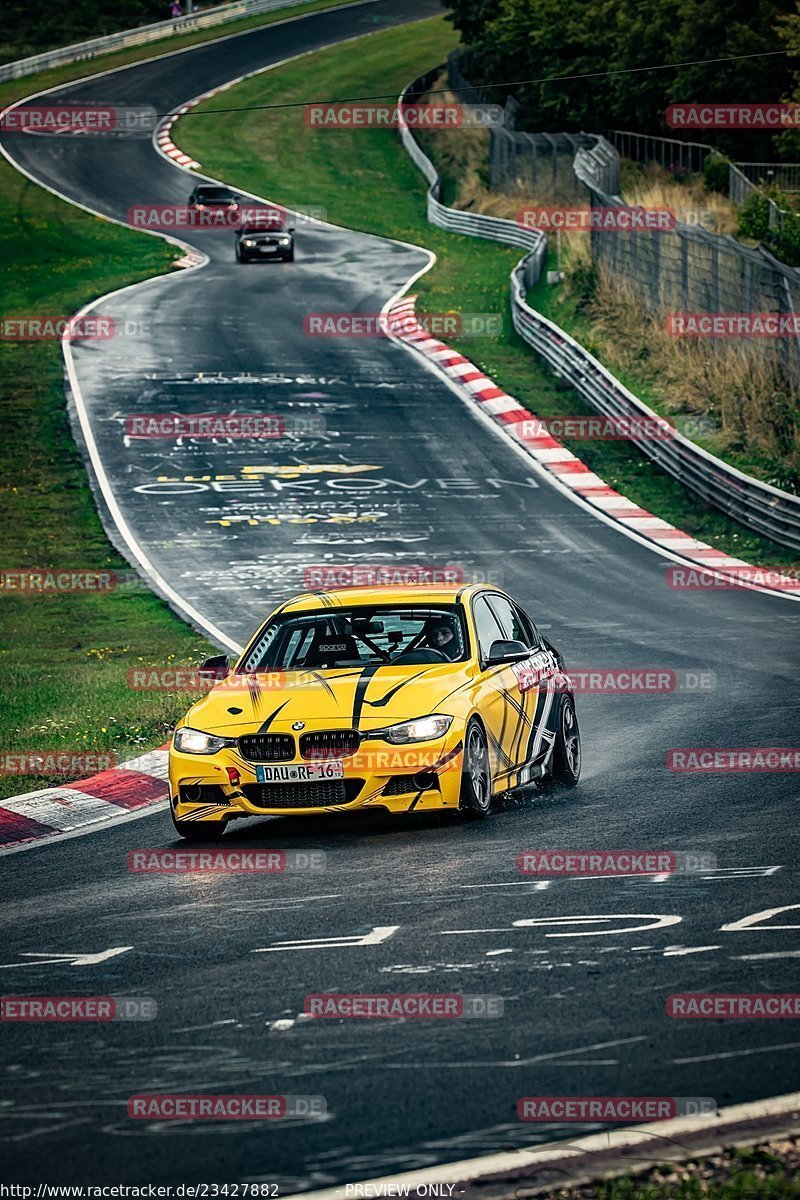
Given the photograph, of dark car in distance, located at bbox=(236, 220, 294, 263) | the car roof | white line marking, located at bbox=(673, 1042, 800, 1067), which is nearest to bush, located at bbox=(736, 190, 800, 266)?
dark car in distance, located at bbox=(236, 220, 294, 263)

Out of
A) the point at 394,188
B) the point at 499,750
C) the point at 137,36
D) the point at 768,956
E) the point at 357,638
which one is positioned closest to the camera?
the point at 768,956

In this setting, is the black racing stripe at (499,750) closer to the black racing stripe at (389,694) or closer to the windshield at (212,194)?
the black racing stripe at (389,694)

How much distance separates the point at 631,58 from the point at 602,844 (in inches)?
1736

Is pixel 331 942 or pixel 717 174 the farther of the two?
pixel 717 174

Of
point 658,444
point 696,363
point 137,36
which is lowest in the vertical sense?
point 658,444

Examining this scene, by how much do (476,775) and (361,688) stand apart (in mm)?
874

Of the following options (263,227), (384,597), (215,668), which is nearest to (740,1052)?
(215,668)

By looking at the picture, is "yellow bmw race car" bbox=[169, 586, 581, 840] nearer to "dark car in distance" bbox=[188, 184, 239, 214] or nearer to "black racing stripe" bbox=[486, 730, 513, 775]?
"black racing stripe" bbox=[486, 730, 513, 775]

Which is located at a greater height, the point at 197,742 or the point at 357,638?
the point at 357,638

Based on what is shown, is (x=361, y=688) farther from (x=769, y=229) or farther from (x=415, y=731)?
(x=769, y=229)

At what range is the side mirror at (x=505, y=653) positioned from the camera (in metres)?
12.0

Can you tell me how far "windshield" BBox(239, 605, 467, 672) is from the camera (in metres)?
12.2

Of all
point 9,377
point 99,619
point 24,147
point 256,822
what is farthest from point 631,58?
point 256,822

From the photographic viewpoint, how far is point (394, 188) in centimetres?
6512
